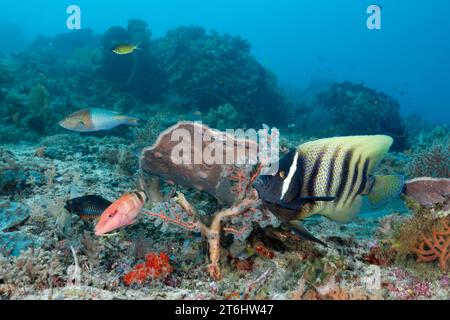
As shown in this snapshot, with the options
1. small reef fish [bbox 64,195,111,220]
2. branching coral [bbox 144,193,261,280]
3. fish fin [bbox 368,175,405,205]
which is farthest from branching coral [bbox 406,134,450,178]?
small reef fish [bbox 64,195,111,220]

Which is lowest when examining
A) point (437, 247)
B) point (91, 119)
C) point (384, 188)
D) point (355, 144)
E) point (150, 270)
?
point (150, 270)

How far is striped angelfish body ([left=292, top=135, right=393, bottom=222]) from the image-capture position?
2.13 m

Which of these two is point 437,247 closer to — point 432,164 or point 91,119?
point 432,164

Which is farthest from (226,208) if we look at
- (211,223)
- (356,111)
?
(356,111)

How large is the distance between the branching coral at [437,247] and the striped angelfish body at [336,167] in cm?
117

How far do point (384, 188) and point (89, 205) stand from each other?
2.72 meters

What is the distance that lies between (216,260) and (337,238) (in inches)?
55.1

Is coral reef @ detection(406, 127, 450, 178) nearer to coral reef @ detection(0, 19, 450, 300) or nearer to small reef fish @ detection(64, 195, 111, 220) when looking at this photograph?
coral reef @ detection(0, 19, 450, 300)

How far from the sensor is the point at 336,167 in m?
2.16

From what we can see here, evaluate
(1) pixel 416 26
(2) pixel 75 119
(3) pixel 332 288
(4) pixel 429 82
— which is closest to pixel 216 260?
(3) pixel 332 288

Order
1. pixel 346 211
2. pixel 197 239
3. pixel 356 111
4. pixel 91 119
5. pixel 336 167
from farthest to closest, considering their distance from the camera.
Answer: pixel 356 111 < pixel 91 119 < pixel 197 239 < pixel 346 211 < pixel 336 167

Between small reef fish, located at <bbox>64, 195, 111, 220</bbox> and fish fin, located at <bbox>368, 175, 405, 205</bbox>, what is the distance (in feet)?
8.03

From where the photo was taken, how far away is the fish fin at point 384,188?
2.29 m

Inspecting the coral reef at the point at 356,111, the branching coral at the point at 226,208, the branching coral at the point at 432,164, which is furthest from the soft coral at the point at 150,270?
the coral reef at the point at 356,111
